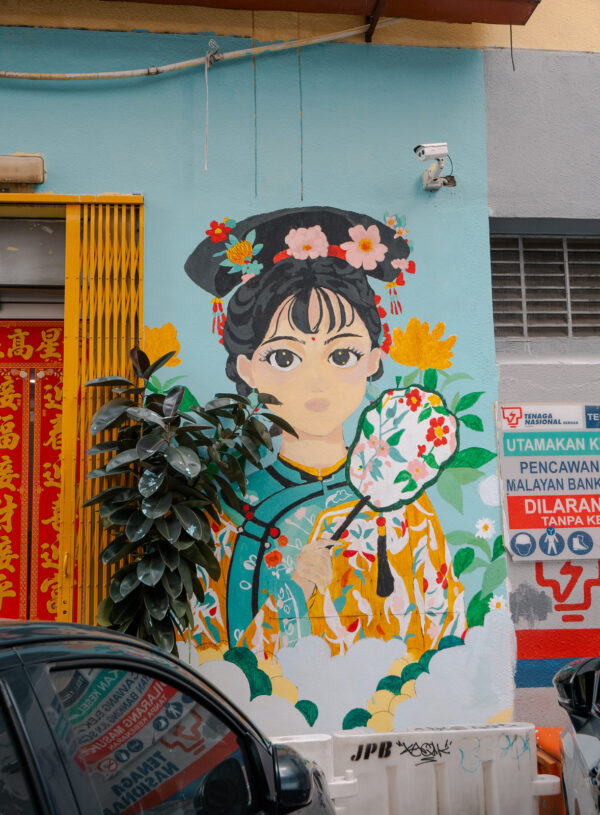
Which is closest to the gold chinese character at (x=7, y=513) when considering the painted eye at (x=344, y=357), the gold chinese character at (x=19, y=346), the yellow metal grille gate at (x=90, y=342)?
the yellow metal grille gate at (x=90, y=342)

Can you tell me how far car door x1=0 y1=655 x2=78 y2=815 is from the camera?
155cm

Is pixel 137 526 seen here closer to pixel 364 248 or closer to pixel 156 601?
pixel 156 601

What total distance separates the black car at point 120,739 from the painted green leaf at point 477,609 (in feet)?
11.0

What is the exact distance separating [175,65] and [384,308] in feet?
7.58

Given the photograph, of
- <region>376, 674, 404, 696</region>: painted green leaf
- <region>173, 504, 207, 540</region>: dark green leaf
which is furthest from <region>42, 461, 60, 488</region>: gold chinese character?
<region>376, 674, 404, 696</region>: painted green leaf

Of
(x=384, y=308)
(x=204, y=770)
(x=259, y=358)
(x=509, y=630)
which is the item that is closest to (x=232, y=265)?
(x=259, y=358)

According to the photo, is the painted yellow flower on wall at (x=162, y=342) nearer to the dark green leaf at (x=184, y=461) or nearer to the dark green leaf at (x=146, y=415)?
the dark green leaf at (x=146, y=415)

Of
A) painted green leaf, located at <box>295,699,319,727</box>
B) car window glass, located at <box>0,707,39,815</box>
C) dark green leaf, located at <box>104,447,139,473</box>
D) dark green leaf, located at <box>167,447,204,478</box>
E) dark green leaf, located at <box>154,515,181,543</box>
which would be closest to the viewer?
car window glass, located at <box>0,707,39,815</box>

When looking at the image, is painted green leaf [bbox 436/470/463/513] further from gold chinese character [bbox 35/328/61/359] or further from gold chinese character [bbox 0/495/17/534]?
gold chinese character [bbox 0/495/17/534]

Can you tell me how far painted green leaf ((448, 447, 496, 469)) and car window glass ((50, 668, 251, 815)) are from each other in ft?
12.2

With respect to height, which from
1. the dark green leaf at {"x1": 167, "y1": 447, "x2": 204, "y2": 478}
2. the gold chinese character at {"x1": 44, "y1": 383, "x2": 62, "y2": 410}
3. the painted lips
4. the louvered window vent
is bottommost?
the dark green leaf at {"x1": 167, "y1": 447, "x2": 204, "y2": 478}

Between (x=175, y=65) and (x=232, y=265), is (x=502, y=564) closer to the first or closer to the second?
(x=232, y=265)

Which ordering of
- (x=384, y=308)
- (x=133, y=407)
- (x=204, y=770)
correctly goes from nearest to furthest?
(x=204, y=770)
(x=133, y=407)
(x=384, y=308)

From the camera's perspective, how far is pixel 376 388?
18.6 feet
